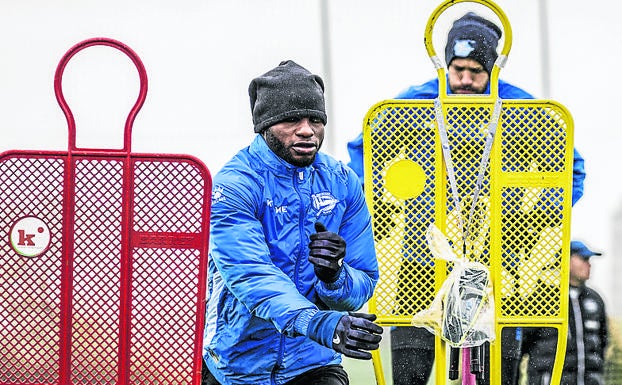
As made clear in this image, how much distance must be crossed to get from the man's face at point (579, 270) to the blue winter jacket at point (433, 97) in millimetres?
1717

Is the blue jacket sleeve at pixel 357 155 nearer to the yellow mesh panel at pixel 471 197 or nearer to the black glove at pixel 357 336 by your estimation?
the yellow mesh panel at pixel 471 197

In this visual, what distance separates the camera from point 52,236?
4.72 m

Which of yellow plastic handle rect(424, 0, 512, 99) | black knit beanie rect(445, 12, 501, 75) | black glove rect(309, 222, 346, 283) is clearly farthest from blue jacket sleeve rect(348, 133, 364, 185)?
black glove rect(309, 222, 346, 283)

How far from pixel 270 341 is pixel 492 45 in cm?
218

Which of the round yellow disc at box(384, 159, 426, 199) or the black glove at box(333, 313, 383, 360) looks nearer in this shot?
the black glove at box(333, 313, 383, 360)

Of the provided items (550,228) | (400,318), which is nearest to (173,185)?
(400,318)

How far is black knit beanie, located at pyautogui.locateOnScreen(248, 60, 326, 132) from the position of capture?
4.87 meters

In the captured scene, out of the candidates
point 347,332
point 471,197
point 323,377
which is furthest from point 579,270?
point 347,332

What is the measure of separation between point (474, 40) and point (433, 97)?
347 mm

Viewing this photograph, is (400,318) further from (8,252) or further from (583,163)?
(8,252)

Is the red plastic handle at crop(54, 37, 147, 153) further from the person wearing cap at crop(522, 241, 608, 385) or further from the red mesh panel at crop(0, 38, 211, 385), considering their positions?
the person wearing cap at crop(522, 241, 608, 385)

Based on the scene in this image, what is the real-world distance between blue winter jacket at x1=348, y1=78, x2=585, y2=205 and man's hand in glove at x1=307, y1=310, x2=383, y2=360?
1724 mm

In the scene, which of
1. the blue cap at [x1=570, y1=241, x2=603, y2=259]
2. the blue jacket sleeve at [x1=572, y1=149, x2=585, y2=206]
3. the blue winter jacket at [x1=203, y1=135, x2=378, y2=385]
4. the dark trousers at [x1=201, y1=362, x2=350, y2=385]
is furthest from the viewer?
the blue cap at [x1=570, y1=241, x2=603, y2=259]

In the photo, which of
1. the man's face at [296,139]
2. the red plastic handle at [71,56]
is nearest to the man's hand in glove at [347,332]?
the man's face at [296,139]
